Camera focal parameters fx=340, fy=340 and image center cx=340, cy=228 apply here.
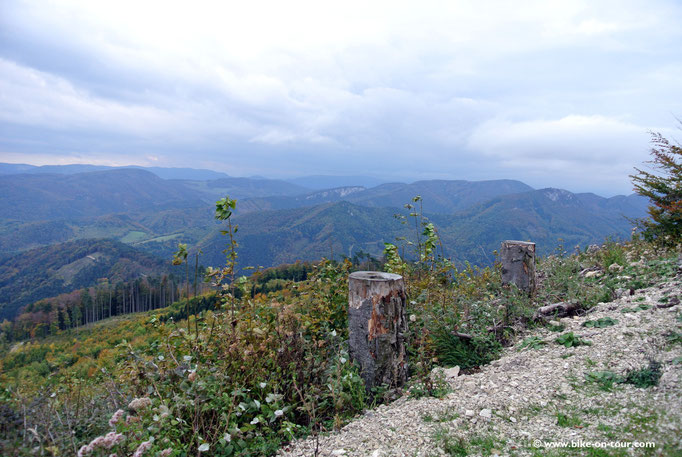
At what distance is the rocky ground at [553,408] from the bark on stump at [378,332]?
1.36ft

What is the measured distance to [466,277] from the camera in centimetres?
749

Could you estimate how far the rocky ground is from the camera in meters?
2.69

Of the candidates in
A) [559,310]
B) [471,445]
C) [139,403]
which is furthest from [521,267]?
[139,403]

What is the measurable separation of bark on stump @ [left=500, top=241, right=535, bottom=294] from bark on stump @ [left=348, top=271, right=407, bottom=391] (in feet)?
10.8

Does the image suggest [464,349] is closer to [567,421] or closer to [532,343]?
[532,343]

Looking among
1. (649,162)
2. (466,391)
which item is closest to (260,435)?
(466,391)

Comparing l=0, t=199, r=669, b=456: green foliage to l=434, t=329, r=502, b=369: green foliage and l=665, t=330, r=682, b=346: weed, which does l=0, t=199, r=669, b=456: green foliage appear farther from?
l=665, t=330, r=682, b=346: weed

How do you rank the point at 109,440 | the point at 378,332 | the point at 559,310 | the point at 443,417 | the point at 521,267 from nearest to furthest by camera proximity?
the point at 109,440 < the point at 443,417 < the point at 378,332 < the point at 559,310 < the point at 521,267

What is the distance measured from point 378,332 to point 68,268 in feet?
710

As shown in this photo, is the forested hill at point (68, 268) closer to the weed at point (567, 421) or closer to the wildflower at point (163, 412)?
the wildflower at point (163, 412)

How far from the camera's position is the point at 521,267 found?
6.57 meters

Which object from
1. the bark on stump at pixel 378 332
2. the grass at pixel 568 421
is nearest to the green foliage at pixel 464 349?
the bark on stump at pixel 378 332

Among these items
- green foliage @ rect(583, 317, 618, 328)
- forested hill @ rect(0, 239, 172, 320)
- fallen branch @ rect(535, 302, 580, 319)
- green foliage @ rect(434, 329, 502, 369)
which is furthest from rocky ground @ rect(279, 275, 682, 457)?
forested hill @ rect(0, 239, 172, 320)

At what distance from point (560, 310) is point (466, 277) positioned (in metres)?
2.07
